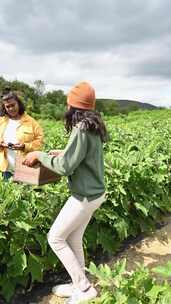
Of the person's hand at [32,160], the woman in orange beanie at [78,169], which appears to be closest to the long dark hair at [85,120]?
the woman in orange beanie at [78,169]

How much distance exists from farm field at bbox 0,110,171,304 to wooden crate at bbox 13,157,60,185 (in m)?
0.21

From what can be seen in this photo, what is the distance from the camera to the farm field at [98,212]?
13.6 ft

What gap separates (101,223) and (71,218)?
1.26m

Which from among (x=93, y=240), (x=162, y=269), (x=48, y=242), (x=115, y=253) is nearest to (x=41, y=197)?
(x=48, y=242)

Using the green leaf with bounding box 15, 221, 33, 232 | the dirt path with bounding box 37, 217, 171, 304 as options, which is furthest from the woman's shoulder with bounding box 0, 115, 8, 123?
the dirt path with bounding box 37, 217, 171, 304

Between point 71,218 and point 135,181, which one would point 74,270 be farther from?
point 135,181

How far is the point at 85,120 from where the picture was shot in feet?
12.4

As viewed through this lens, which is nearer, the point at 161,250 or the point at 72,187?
the point at 72,187

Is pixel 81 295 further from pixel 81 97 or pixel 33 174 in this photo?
pixel 81 97

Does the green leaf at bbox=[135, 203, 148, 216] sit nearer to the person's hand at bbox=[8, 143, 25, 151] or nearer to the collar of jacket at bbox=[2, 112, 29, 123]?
the person's hand at bbox=[8, 143, 25, 151]

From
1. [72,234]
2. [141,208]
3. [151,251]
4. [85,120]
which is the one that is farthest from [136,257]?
[85,120]

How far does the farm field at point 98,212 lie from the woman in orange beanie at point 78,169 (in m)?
0.27

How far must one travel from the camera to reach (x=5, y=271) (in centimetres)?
420

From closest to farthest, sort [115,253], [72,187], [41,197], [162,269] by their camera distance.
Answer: [162,269] < [72,187] < [41,197] < [115,253]
